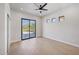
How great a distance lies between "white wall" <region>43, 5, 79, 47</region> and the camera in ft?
18.2

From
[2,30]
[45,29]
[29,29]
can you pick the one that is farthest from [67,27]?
[2,30]

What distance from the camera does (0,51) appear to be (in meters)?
3.15

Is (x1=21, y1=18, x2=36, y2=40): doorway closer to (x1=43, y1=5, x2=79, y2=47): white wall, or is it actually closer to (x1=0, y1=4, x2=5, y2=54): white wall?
(x1=43, y1=5, x2=79, y2=47): white wall

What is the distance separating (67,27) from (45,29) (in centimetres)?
322

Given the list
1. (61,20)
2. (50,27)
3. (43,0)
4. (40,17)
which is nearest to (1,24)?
(43,0)

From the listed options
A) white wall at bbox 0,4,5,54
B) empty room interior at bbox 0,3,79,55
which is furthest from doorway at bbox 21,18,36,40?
white wall at bbox 0,4,5,54

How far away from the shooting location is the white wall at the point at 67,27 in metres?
5.56

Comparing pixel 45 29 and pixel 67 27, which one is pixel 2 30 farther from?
pixel 45 29

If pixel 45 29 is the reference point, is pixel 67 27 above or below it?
above

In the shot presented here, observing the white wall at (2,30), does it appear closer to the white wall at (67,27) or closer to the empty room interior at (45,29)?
the empty room interior at (45,29)

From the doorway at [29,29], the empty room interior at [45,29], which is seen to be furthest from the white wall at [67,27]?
the doorway at [29,29]

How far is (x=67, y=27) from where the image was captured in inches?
248

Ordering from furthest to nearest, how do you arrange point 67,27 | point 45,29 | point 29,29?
point 45,29 < point 29,29 < point 67,27

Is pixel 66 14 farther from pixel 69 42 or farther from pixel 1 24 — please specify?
pixel 1 24
